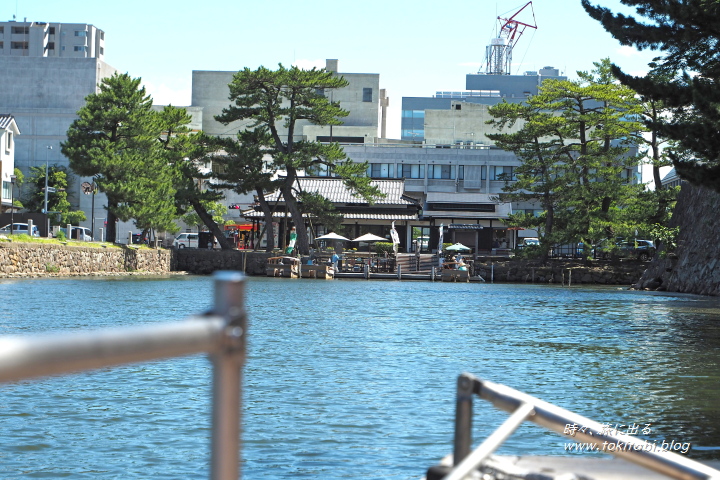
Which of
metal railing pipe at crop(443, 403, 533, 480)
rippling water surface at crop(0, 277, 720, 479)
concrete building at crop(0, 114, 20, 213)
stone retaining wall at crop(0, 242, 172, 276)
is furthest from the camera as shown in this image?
concrete building at crop(0, 114, 20, 213)

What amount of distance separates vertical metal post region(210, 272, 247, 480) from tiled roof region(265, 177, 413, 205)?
59.2 m

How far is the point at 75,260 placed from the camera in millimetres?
42156

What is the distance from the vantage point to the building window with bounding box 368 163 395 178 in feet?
243

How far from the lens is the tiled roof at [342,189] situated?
2454 inches

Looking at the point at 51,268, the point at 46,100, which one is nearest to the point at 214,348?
the point at 51,268

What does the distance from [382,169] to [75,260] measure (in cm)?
3651

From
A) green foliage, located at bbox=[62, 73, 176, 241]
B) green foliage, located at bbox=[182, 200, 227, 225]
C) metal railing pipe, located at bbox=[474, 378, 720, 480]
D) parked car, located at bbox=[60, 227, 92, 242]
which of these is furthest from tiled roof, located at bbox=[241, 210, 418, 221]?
metal railing pipe, located at bbox=[474, 378, 720, 480]

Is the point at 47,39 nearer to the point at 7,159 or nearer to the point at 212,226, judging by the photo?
the point at 7,159

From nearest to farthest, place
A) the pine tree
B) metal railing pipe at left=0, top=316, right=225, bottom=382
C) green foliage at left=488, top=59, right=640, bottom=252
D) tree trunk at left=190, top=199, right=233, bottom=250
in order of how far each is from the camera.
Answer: metal railing pipe at left=0, top=316, right=225, bottom=382 → the pine tree → green foliage at left=488, top=59, right=640, bottom=252 → tree trunk at left=190, top=199, right=233, bottom=250

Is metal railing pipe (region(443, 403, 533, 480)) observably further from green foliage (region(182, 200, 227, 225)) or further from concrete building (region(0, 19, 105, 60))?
concrete building (region(0, 19, 105, 60))

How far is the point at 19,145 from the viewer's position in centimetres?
7450

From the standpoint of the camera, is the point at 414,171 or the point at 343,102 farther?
the point at 343,102

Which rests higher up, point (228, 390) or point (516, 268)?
point (228, 390)

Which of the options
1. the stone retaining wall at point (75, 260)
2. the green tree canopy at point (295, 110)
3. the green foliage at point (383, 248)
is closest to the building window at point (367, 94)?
the green foliage at point (383, 248)
